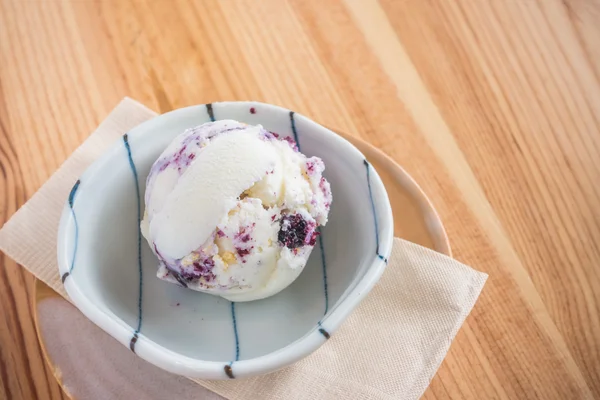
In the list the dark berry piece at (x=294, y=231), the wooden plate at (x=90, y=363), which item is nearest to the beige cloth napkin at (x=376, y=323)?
the wooden plate at (x=90, y=363)

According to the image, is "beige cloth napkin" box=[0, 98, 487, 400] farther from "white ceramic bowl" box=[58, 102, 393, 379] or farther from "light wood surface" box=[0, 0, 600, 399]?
"light wood surface" box=[0, 0, 600, 399]

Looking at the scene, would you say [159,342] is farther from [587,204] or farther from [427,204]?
[587,204]

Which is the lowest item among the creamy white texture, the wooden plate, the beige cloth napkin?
the beige cloth napkin

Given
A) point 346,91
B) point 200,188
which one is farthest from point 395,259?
point 346,91

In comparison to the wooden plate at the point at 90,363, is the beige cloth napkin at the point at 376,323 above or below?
below

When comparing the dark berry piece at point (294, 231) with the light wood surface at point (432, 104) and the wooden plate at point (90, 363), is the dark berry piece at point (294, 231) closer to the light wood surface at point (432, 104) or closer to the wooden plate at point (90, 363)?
the wooden plate at point (90, 363)

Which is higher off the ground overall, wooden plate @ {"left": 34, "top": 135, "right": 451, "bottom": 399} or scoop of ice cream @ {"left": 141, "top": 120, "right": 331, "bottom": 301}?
scoop of ice cream @ {"left": 141, "top": 120, "right": 331, "bottom": 301}

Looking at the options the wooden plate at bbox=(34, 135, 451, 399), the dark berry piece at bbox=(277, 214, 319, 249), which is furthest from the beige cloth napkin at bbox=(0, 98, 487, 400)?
the dark berry piece at bbox=(277, 214, 319, 249)
